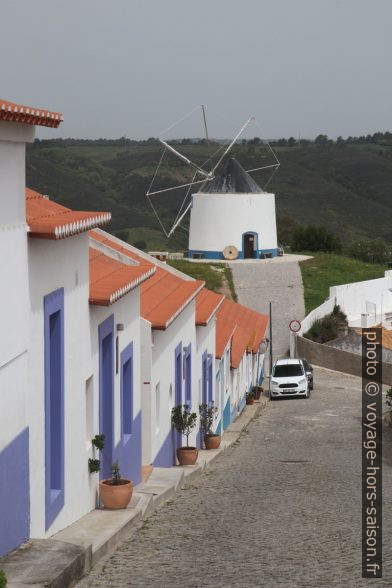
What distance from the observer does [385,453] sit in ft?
68.9

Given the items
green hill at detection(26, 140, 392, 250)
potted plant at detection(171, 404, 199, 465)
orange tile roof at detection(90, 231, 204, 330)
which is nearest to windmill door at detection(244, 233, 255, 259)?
orange tile roof at detection(90, 231, 204, 330)

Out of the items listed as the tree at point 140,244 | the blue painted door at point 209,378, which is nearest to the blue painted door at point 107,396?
the blue painted door at point 209,378

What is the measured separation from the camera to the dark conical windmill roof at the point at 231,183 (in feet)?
195

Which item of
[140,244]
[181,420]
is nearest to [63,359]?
[181,420]

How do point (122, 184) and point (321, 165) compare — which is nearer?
point (122, 184)

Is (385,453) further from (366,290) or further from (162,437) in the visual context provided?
(366,290)

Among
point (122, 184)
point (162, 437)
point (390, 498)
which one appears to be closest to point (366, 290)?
point (162, 437)

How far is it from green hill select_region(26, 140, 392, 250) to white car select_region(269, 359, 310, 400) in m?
63.2

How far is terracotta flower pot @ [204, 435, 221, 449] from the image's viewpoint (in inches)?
926

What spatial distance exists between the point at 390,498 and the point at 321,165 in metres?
152

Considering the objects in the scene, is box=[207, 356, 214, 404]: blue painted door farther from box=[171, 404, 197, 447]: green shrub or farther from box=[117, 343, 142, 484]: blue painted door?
box=[117, 343, 142, 484]: blue painted door

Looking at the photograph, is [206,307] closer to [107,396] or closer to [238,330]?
[238,330]

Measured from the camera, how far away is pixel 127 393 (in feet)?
50.1

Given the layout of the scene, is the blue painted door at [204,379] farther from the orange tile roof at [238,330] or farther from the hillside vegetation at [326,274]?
the hillside vegetation at [326,274]
